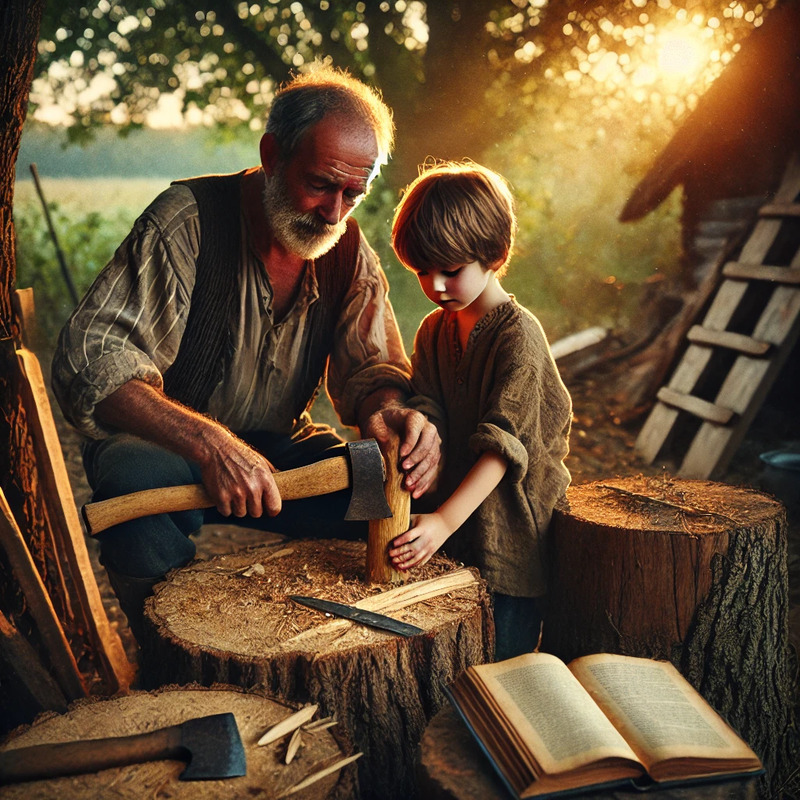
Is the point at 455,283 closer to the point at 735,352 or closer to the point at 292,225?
the point at 292,225

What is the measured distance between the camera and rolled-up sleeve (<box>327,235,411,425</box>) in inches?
110

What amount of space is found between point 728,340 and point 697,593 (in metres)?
2.69

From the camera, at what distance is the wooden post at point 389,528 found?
2242 millimetres

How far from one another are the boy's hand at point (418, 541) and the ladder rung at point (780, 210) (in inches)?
134

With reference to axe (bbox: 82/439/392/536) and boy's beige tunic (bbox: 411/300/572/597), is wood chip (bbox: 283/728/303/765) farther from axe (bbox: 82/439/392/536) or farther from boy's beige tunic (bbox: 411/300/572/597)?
boy's beige tunic (bbox: 411/300/572/597)

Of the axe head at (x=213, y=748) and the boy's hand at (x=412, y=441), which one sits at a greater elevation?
the boy's hand at (x=412, y=441)

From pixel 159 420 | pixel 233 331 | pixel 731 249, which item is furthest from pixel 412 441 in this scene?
pixel 731 249

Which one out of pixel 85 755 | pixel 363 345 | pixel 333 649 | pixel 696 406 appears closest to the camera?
pixel 85 755

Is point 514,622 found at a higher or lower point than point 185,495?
lower

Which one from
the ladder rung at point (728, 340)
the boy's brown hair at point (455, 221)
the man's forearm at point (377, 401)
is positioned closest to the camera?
the boy's brown hair at point (455, 221)

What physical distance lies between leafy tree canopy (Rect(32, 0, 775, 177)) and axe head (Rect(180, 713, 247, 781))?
4.12 metres

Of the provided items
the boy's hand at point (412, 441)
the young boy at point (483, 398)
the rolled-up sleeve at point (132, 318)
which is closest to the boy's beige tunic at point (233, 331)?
the rolled-up sleeve at point (132, 318)

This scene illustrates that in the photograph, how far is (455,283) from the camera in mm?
2467

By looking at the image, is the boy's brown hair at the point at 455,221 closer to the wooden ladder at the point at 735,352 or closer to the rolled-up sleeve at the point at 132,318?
the rolled-up sleeve at the point at 132,318
